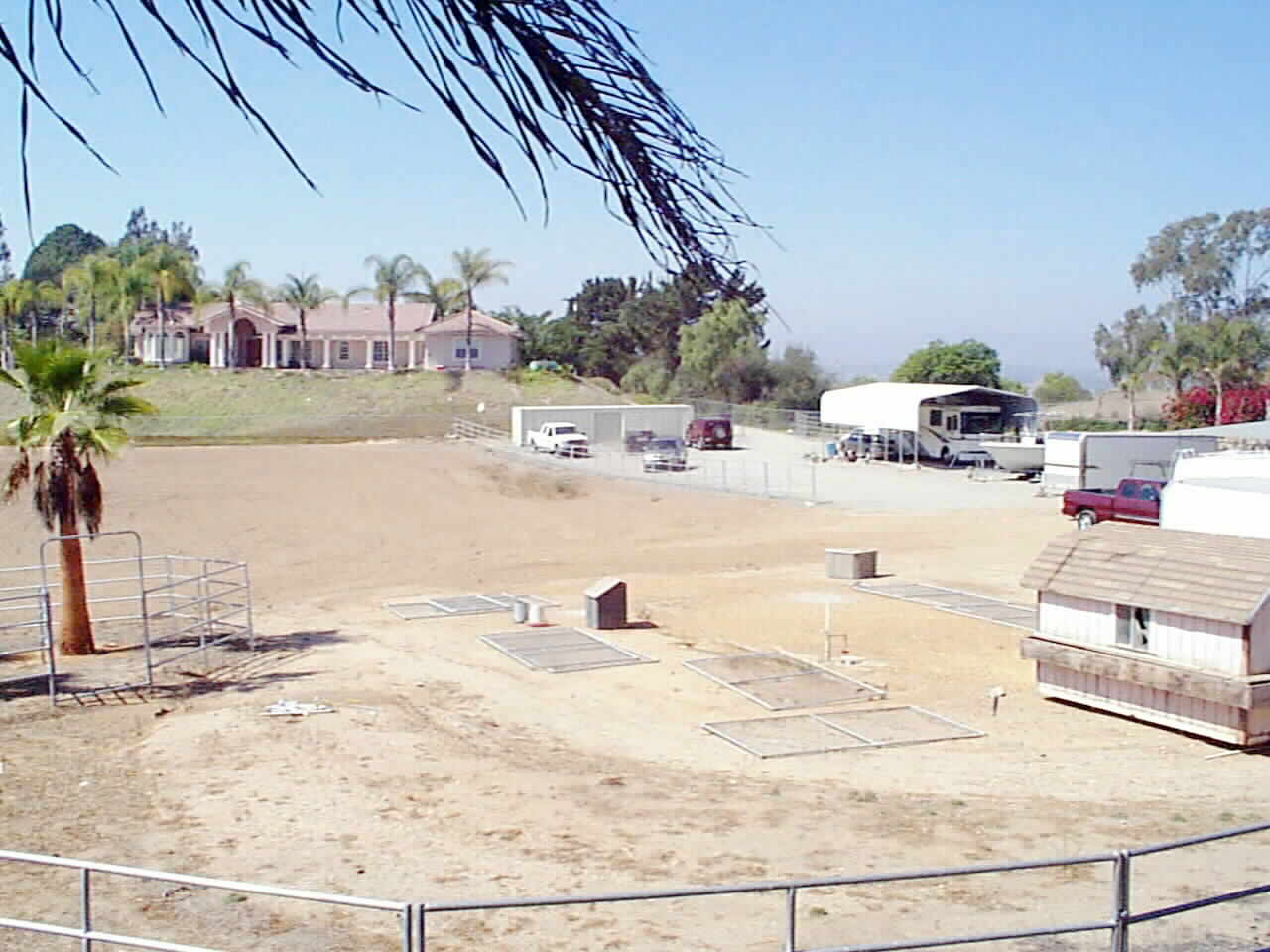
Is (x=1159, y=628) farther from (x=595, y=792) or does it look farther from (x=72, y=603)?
(x=72, y=603)

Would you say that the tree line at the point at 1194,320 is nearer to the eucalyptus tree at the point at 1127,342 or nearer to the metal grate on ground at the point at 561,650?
the eucalyptus tree at the point at 1127,342

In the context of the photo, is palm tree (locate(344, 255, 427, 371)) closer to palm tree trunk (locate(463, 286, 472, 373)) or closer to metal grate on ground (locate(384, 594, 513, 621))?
palm tree trunk (locate(463, 286, 472, 373))

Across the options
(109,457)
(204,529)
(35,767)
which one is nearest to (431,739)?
(35,767)

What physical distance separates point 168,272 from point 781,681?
57265mm

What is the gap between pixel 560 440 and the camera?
5331 cm

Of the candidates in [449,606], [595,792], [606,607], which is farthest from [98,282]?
[595,792]

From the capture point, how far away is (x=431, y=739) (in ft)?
51.8

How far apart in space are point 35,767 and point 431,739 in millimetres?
4257

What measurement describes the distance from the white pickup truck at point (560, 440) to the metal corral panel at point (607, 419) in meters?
1.10

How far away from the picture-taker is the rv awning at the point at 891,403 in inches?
2088

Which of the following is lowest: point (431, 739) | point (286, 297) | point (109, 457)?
point (431, 739)

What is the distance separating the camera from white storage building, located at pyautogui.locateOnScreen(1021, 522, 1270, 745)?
1571cm

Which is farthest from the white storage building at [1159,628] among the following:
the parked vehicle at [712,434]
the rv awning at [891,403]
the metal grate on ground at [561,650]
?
the parked vehicle at [712,434]

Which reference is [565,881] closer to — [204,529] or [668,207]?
[668,207]
